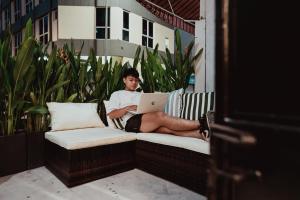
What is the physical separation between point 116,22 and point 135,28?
131 centimetres

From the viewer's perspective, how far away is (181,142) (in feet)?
7.21

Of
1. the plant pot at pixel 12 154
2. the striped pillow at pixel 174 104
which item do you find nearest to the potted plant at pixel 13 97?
the plant pot at pixel 12 154

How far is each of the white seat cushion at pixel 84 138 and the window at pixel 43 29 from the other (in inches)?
475

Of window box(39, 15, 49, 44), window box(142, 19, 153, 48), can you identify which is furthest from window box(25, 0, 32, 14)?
window box(142, 19, 153, 48)

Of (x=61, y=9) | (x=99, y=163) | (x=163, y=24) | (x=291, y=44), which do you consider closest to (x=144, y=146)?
(x=99, y=163)

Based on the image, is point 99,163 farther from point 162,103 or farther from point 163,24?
point 163,24

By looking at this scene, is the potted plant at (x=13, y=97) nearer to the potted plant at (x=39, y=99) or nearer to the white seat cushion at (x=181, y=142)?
the potted plant at (x=39, y=99)

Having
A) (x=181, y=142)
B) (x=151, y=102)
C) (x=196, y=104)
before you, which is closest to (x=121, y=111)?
(x=151, y=102)

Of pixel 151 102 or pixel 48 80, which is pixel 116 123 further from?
pixel 48 80

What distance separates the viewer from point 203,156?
79.8 inches

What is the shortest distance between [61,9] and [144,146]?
11.5 meters

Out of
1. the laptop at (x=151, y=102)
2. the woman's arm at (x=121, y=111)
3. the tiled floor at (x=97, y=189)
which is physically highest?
the laptop at (x=151, y=102)

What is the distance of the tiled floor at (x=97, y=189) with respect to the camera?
6.71 feet

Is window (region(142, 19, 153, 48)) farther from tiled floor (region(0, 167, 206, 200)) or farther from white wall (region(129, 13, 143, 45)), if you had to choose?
tiled floor (region(0, 167, 206, 200))
